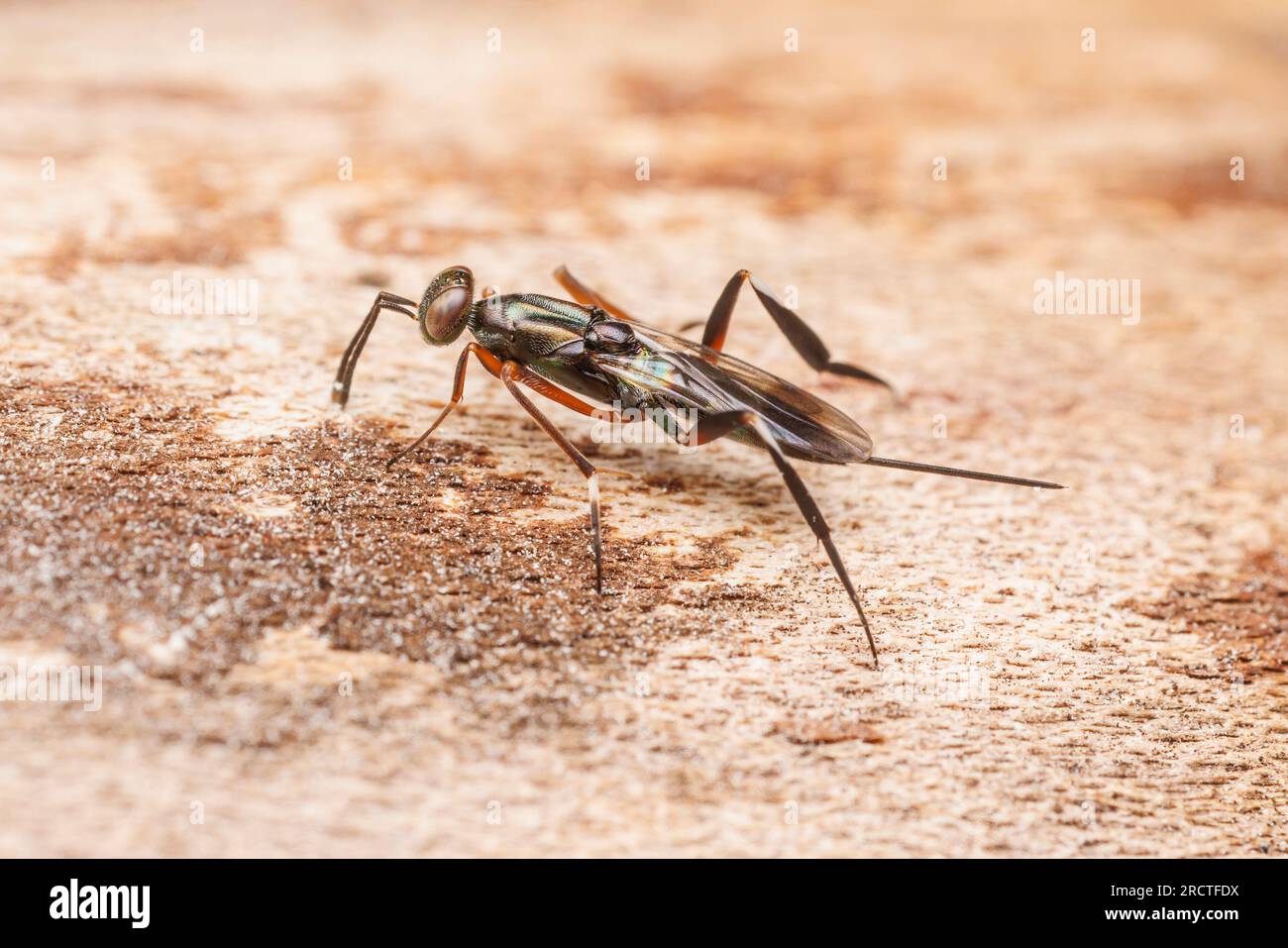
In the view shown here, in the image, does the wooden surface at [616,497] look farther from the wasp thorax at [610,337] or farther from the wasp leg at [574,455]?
the wasp thorax at [610,337]

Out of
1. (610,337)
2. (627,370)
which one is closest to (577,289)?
(610,337)

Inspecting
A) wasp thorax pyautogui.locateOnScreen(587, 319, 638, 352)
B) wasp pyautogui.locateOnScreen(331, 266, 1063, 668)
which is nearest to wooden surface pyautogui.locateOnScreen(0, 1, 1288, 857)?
wasp pyautogui.locateOnScreen(331, 266, 1063, 668)

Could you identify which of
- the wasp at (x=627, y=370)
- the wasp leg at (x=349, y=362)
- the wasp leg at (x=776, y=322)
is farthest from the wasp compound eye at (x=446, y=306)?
the wasp leg at (x=776, y=322)

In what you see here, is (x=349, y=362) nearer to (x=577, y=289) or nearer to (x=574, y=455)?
(x=574, y=455)

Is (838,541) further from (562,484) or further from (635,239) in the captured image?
(635,239)
